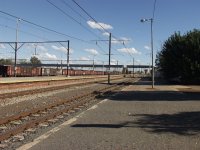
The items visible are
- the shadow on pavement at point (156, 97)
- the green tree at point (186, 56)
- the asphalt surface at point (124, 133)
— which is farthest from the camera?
the green tree at point (186, 56)

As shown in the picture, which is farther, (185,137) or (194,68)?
(194,68)

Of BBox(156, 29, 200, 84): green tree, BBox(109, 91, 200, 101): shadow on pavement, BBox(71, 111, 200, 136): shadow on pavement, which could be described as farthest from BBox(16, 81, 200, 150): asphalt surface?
BBox(156, 29, 200, 84): green tree

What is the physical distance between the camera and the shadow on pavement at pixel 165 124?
12.3 metres

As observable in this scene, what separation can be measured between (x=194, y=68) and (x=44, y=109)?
41.7 metres

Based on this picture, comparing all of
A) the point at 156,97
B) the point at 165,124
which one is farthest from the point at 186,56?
the point at 165,124

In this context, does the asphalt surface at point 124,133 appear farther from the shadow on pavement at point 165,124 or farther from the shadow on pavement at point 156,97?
the shadow on pavement at point 156,97

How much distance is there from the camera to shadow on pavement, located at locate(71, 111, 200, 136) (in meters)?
12.3

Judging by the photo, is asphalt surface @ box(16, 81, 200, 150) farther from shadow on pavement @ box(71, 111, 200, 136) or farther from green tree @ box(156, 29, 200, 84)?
green tree @ box(156, 29, 200, 84)

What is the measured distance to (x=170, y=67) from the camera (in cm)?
6450

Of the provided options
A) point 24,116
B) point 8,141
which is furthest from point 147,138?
point 24,116

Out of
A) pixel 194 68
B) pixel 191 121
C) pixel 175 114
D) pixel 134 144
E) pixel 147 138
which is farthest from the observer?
pixel 194 68

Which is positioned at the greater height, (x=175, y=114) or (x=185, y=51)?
(x=185, y=51)

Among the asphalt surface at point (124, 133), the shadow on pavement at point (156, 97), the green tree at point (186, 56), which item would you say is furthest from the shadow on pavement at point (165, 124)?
the green tree at point (186, 56)

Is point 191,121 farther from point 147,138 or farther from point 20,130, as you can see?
point 20,130
